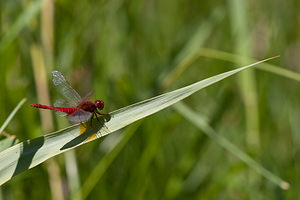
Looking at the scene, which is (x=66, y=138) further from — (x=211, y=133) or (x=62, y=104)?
(x=211, y=133)

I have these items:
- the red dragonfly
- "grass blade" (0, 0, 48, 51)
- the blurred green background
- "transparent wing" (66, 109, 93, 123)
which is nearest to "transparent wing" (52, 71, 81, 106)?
the red dragonfly

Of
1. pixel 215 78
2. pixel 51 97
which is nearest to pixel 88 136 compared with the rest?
pixel 215 78

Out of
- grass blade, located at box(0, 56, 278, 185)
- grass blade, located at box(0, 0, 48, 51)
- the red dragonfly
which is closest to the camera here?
grass blade, located at box(0, 56, 278, 185)

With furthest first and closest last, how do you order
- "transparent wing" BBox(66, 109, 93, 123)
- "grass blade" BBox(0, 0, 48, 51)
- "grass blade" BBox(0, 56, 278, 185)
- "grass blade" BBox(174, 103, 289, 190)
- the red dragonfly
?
"grass blade" BBox(0, 0, 48, 51) → "grass blade" BBox(174, 103, 289, 190) → the red dragonfly → "transparent wing" BBox(66, 109, 93, 123) → "grass blade" BBox(0, 56, 278, 185)

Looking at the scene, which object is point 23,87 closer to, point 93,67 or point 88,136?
point 93,67

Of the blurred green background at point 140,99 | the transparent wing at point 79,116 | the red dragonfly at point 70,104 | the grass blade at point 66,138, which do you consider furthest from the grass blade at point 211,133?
the grass blade at point 66,138

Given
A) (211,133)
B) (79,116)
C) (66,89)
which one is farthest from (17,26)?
(211,133)

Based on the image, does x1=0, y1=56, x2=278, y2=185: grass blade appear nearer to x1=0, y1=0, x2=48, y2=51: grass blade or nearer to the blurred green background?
the blurred green background
